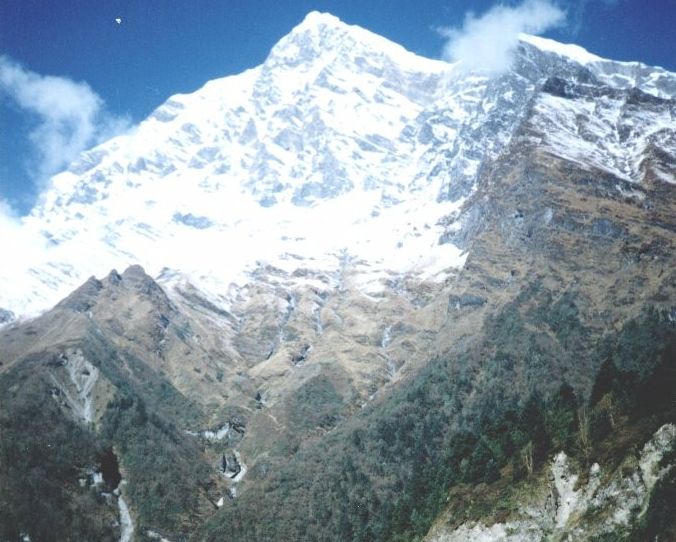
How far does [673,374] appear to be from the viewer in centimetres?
13138

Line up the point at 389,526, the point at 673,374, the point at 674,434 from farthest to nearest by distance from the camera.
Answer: the point at 389,526
the point at 673,374
the point at 674,434

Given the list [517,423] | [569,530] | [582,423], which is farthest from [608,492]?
→ [517,423]

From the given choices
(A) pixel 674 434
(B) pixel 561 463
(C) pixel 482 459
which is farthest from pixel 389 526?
(A) pixel 674 434

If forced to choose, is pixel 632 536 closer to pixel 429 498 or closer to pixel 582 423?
pixel 582 423

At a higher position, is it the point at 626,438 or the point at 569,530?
the point at 626,438

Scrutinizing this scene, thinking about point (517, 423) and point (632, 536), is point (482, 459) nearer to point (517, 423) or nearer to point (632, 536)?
point (517, 423)

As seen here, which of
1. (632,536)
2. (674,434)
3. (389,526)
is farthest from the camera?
(389,526)

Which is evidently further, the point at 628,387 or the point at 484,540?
the point at 628,387

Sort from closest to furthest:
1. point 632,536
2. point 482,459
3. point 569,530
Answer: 1. point 632,536
2. point 569,530
3. point 482,459

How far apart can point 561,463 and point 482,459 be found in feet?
112

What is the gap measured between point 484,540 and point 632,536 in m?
36.4

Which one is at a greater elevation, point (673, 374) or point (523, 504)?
point (673, 374)

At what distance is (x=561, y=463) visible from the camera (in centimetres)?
13300

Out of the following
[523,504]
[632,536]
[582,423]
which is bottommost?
[632,536]
